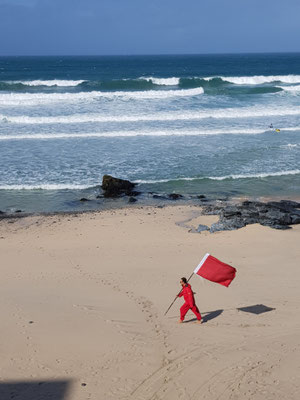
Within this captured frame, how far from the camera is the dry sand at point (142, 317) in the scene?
25.6 feet

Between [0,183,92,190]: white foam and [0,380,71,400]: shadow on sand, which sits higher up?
[0,183,92,190]: white foam

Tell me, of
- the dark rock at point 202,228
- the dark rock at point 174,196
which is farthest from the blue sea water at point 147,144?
the dark rock at point 202,228

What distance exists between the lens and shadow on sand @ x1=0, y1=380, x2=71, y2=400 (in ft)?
24.5

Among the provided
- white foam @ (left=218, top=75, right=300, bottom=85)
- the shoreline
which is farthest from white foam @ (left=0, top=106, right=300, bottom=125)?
white foam @ (left=218, top=75, right=300, bottom=85)

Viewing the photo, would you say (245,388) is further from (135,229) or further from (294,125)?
(294,125)

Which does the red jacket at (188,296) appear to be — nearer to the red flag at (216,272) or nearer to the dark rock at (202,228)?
the red flag at (216,272)

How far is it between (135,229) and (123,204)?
310cm

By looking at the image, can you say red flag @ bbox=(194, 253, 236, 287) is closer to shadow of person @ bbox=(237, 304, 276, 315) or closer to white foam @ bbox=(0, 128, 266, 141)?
shadow of person @ bbox=(237, 304, 276, 315)

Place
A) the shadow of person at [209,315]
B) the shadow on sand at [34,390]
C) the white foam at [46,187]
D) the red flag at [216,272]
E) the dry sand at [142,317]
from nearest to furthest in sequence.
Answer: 1. the shadow on sand at [34,390]
2. the dry sand at [142,317]
3. the shadow of person at [209,315]
4. the red flag at [216,272]
5. the white foam at [46,187]

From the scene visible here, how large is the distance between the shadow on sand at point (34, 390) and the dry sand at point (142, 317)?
0.07 feet

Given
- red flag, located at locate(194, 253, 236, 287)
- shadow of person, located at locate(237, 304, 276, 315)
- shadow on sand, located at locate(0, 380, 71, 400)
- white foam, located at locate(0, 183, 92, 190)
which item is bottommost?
shadow of person, located at locate(237, 304, 276, 315)

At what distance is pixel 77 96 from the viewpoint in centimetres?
4519

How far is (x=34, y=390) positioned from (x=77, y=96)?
3974cm

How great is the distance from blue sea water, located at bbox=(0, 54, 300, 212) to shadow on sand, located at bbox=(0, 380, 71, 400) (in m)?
10.3
